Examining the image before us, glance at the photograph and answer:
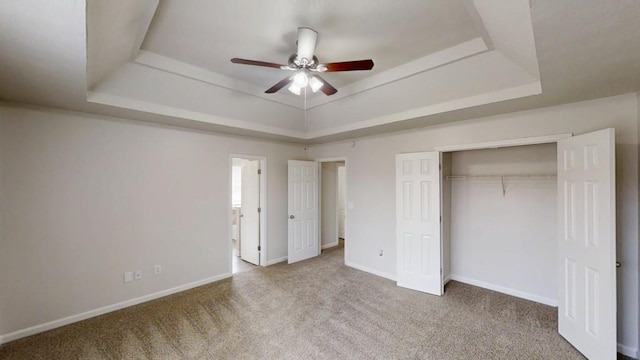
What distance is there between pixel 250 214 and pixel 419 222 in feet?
10.1

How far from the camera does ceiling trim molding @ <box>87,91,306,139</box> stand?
8.80 ft

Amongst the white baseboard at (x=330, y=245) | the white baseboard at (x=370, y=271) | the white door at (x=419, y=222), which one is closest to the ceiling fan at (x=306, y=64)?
the white door at (x=419, y=222)

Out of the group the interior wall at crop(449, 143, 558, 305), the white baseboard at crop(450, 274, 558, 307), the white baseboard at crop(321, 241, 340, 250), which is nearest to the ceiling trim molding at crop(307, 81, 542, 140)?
the interior wall at crop(449, 143, 558, 305)

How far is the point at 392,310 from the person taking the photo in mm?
3148

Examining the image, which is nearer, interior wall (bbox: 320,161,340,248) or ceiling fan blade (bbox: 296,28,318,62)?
ceiling fan blade (bbox: 296,28,318,62)

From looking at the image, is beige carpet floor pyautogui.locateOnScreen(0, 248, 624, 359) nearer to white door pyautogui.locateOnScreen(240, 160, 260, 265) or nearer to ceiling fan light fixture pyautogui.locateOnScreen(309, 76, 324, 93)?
white door pyautogui.locateOnScreen(240, 160, 260, 265)

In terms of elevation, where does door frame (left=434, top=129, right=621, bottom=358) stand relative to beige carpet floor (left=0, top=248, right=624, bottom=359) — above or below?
above

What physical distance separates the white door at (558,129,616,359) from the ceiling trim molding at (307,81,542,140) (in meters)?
0.66

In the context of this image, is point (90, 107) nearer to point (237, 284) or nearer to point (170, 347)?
point (170, 347)

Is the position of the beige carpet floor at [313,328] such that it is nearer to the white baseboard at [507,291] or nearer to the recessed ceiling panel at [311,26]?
the white baseboard at [507,291]

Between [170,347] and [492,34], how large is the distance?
12.9ft

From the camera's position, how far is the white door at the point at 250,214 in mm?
4828

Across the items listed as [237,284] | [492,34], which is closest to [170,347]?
[237,284]

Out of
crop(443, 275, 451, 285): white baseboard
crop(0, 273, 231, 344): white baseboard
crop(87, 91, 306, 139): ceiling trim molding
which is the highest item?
crop(87, 91, 306, 139): ceiling trim molding
